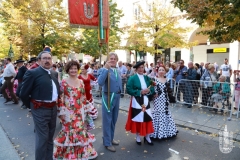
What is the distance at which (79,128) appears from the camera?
374 centimetres

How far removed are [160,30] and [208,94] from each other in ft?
28.7

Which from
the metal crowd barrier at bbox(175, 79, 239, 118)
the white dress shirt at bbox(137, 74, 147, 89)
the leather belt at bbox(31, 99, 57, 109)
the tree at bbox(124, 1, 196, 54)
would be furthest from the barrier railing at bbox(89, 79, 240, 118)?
the tree at bbox(124, 1, 196, 54)

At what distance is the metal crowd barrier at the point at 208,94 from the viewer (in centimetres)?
681

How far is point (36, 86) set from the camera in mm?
3172

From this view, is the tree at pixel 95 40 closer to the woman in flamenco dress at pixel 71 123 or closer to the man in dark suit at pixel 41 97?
the woman in flamenco dress at pixel 71 123

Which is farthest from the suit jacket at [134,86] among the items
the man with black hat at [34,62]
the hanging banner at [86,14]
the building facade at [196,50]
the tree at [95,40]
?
the building facade at [196,50]

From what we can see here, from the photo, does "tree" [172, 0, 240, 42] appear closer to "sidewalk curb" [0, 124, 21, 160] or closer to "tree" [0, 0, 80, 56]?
"sidewalk curb" [0, 124, 21, 160]

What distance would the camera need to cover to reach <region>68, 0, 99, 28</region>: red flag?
15.4 ft

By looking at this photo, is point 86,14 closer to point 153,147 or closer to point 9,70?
point 153,147

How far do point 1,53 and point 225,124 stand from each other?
29.3 meters

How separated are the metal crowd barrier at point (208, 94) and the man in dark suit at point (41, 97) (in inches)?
219

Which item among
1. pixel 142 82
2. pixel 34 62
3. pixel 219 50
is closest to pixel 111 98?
pixel 142 82

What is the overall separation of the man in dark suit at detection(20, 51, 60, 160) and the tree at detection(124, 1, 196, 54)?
1230 cm

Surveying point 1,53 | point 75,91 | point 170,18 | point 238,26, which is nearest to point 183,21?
point 170,18
